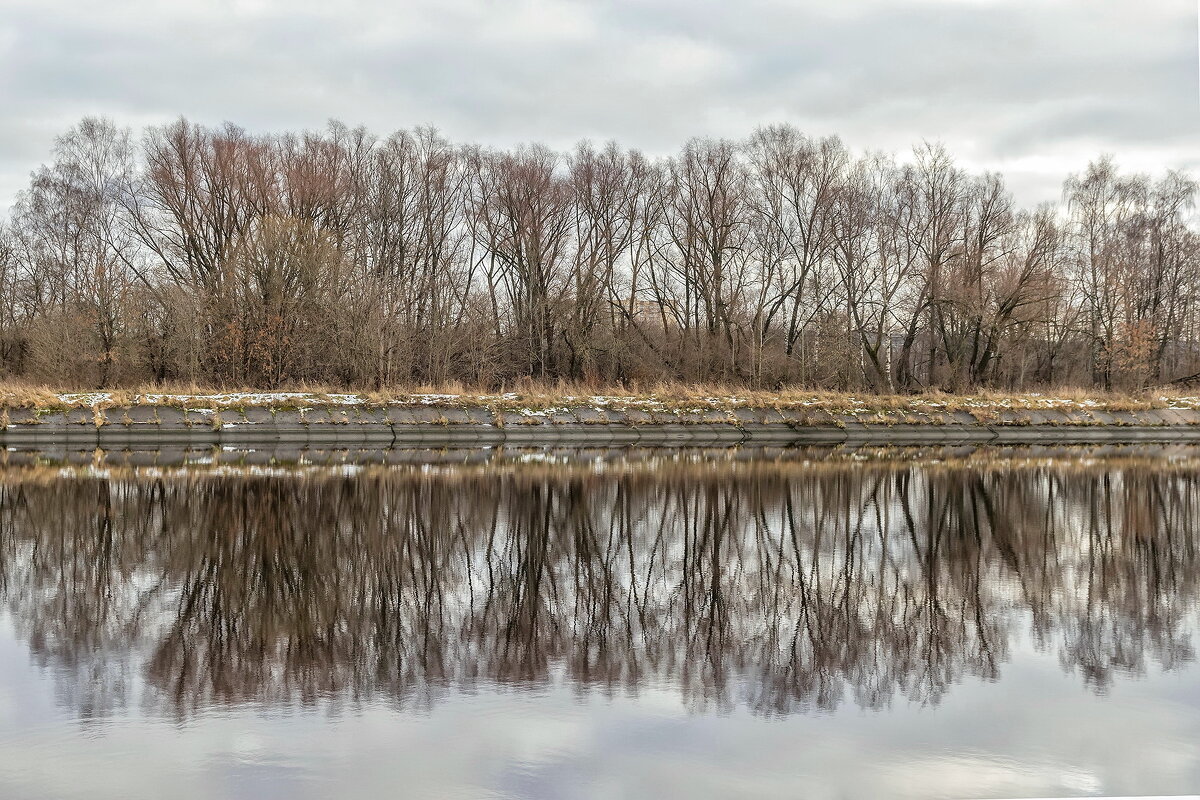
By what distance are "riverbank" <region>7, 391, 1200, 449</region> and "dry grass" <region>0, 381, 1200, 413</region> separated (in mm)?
62

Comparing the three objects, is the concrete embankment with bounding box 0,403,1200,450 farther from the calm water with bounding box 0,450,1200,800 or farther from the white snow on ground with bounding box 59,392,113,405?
the calm water with bounding box 0,450,1200,800

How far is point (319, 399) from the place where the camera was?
95.0 ft

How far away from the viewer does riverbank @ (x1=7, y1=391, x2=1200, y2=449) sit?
2638cm

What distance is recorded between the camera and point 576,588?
845cm

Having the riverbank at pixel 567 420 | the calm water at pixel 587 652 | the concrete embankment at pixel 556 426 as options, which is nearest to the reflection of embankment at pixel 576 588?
the calm water at pixel 587 652

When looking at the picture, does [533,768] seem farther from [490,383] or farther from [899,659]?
[490,383]

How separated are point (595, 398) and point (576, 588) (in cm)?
2343

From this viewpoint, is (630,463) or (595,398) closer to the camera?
(630,463)

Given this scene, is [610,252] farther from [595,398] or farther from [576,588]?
[576,588]

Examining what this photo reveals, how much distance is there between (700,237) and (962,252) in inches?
407

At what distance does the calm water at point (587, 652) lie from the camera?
4.64m

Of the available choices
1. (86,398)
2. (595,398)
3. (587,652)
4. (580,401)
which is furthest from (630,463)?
(587,652)

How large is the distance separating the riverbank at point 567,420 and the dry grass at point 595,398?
0.06 m

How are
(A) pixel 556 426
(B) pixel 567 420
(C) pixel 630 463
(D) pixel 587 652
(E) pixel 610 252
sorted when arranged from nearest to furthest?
(D) pixel 587 652 → (C) pixel 630 463 → (A) pixel 556 426 → (B) pixel 567 420 → (E) pixel 610 252
